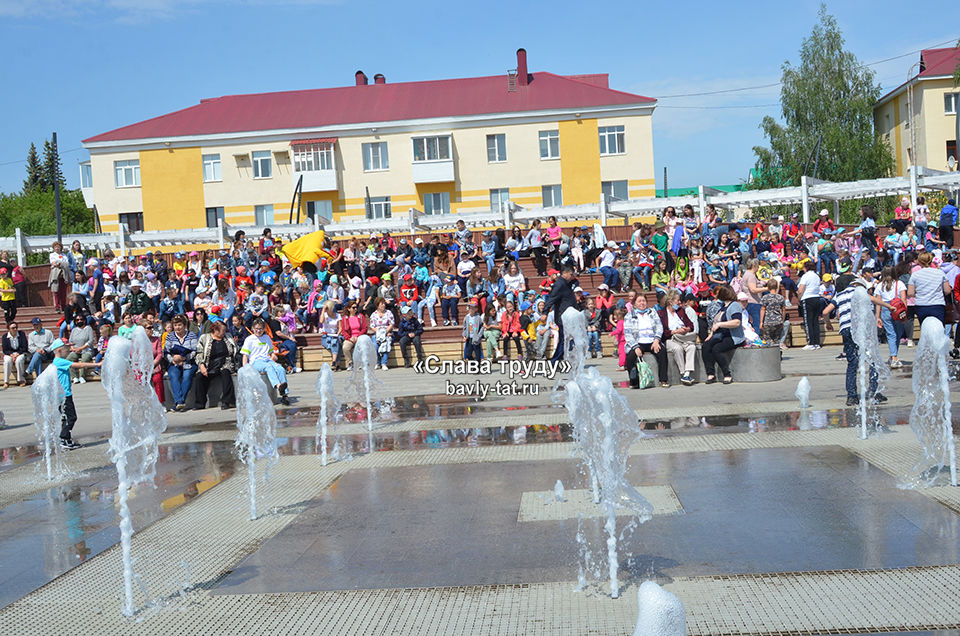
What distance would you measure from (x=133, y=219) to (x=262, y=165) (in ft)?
27.4

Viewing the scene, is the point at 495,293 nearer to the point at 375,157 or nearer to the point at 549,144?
the point at 549,144

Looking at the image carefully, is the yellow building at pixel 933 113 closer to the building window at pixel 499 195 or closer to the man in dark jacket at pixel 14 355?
the building window at pixel 499 195

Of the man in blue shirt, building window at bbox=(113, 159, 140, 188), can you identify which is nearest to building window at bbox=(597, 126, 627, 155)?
building window at bbox=(113, 159, 140, 188)

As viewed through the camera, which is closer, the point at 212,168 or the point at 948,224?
the point at 948,224

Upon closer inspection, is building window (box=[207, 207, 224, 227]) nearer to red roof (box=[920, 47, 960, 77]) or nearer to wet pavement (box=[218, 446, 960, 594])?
red roof (box=[920, 47, 960, 77])

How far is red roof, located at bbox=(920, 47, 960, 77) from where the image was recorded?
56750 millimetres


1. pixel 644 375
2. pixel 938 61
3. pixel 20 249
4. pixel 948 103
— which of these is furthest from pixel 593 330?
pixel 938 61

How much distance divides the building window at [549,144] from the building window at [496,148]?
213cm

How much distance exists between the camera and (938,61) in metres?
59.3

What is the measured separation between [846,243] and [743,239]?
251 cm

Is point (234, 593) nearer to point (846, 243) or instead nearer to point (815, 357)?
point (815, 357)

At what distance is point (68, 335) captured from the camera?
77.7ft

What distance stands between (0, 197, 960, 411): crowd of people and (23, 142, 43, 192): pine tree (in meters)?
102

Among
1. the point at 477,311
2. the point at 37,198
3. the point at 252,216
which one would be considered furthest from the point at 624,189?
the point at 37,198
